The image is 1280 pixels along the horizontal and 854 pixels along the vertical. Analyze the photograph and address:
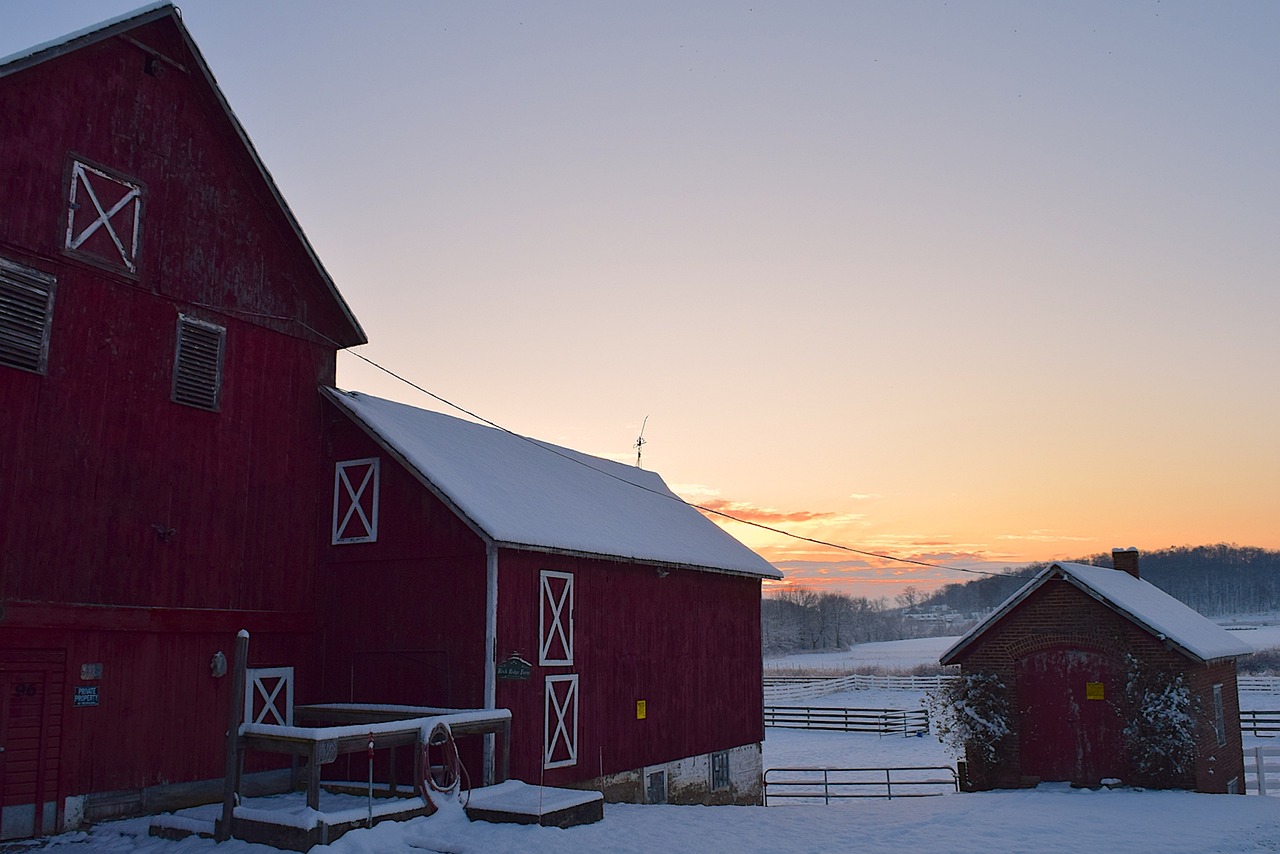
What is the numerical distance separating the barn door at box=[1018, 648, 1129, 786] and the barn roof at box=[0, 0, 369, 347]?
1641cm

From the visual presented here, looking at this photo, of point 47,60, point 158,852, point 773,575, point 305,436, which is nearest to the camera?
point 158,852

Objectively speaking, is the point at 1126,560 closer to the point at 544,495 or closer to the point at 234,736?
the point at 544,495

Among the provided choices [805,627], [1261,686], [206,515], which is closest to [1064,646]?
[206,515]

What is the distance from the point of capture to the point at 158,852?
13367 millimetres

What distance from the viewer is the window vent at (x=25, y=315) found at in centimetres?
1448

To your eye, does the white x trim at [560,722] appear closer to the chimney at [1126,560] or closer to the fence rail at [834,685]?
the chimney at [1126,560]

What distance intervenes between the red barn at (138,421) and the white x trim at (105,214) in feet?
0.10

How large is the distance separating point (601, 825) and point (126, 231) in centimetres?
1183

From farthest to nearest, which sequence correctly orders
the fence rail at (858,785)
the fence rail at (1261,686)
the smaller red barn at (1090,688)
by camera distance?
the fence rail at (1261,686), the fence rail at (858,785), the smaller red barn at (1090,688)

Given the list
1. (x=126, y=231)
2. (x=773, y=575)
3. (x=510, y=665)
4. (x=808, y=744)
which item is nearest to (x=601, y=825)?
(x=510, y=665)

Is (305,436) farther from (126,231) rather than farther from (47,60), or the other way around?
(47,60)

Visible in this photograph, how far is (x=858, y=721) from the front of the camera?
4578 cm

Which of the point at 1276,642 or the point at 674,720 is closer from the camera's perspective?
the point at 674,720

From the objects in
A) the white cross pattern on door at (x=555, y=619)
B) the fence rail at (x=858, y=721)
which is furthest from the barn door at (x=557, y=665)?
the fence rail at (x=858, y=721)
